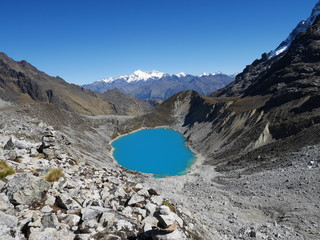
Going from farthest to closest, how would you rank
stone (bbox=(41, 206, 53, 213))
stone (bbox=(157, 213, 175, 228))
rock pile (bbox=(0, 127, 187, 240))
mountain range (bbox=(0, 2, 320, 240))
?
mountain range (bbox=(0, 2, 320, 240)) < stone (bbox=(41, 206, 53, 213)) < stone (bbox=(157, 213, 175, 228)) < rock pile (bbox=(0, 127, 187, 240))

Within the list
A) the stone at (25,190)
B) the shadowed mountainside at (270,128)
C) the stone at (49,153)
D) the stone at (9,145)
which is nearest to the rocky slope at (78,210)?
the stone at (25,190)

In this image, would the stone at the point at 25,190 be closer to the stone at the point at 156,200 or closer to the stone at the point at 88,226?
the stone at the point at 88,226

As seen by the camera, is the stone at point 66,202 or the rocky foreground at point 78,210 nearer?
the rocky foreground at point 78,210

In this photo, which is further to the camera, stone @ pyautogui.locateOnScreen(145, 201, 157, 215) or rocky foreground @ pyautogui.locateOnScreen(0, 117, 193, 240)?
stone @ pyautogui.locateOnScreen(145, 201, 157, 215)

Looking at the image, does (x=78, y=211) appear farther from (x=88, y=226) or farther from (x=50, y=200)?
(x=50, y=200)

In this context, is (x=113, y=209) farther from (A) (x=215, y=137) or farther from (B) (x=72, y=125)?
(B) (x=72, y=125)

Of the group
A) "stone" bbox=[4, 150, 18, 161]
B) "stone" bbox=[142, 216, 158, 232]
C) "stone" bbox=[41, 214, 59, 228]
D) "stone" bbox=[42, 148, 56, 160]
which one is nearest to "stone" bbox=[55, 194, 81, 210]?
"stone" bbox=[41, 214, 59, 228]

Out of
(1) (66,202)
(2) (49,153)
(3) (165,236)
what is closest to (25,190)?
(1) (66,202)

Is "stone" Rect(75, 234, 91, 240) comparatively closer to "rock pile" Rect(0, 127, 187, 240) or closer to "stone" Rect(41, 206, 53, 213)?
"rock pile" Rect(0, 127, 187, 240)
